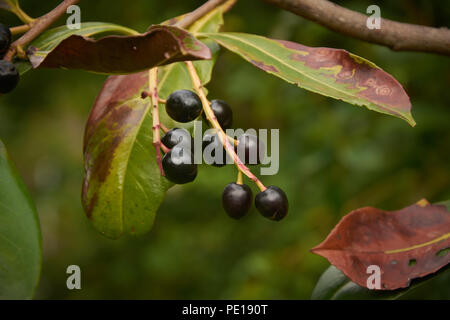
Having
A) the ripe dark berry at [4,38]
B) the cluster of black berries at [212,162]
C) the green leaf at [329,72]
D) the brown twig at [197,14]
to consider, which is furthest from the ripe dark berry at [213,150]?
the ripe dark berry at [4,38]

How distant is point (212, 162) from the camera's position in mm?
807

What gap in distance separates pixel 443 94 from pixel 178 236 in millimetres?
1968

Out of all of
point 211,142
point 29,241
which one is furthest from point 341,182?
point 29,241

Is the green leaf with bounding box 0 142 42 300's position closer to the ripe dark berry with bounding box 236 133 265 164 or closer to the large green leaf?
the large green leaf

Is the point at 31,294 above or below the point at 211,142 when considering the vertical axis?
below

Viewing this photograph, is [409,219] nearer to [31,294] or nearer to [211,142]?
[211,142]

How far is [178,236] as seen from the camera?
3225mm

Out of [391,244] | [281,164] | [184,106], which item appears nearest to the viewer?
[184,106]

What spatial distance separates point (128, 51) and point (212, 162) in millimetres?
241

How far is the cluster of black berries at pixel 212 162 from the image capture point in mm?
756

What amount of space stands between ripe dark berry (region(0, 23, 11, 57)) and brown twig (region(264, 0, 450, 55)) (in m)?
0.49

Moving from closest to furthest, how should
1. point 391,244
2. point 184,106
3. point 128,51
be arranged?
point 128,51 < point 184,106 < point 391,244

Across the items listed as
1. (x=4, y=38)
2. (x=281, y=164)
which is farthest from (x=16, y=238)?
(x=281, y=164)

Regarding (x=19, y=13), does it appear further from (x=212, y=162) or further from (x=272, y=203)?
(x=272, y=203)
